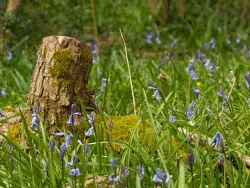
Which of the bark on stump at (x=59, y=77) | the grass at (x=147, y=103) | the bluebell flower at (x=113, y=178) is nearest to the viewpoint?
the bluebell flower at (x=113, y=178)

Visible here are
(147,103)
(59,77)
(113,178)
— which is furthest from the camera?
(59,77)

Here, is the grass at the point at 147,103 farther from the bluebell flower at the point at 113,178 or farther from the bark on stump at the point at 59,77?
the bark on stump at the point at 59,77

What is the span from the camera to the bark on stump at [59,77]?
3.20 metres

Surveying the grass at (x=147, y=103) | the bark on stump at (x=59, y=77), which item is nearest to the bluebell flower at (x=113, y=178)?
the grass at (x=147, y=103)

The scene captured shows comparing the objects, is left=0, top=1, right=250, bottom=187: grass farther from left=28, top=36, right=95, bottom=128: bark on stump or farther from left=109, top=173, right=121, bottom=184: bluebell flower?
left=28, top=36, right=95, bottom=128: bark on stump

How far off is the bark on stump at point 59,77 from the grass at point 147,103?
0.16 m

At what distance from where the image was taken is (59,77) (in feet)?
10.5

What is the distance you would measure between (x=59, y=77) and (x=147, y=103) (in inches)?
21.5

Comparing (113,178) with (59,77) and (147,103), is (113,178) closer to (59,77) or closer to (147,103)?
(147,103)

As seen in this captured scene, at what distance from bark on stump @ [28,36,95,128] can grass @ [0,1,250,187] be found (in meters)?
0.16

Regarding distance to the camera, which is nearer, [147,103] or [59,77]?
[147,103]

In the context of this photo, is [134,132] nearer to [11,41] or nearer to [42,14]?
[11,41]

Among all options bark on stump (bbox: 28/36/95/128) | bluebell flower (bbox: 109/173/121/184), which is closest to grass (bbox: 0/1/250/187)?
bluebell flower (bbox: 109/173/121/184)

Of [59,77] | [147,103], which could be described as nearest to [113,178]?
[147,103]
